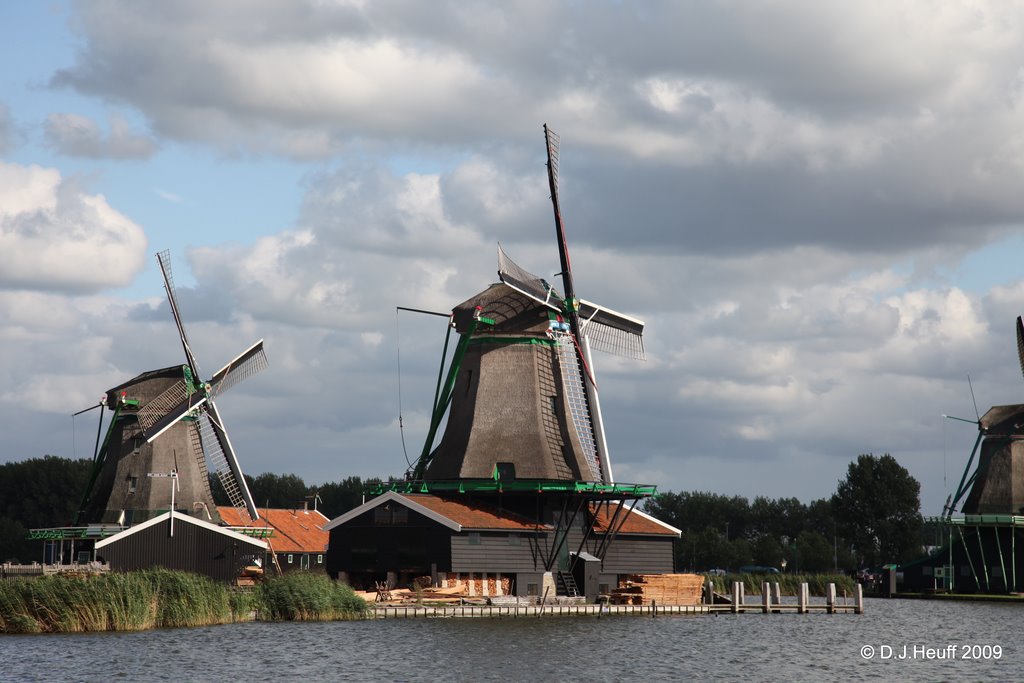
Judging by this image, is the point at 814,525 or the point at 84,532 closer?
the point at 84,532

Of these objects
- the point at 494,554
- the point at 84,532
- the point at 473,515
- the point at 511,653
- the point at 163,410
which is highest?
the point at 163,410

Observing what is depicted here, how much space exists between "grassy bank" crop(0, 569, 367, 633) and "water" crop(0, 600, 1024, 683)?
0.54 meters

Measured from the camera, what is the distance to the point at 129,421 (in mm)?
57062

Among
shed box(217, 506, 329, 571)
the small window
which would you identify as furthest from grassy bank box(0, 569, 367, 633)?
shed box(217, 506, 329, 571)

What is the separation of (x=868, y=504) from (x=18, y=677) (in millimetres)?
70957

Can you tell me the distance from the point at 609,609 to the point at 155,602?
18.2 metres

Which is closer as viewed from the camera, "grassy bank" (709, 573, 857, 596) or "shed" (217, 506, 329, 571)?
"shed" (217, 506, 329, 571)

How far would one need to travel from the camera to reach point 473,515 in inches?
1976

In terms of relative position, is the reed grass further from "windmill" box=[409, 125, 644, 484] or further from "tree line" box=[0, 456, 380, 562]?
"tree line" box=[0, 456, 380, 562]

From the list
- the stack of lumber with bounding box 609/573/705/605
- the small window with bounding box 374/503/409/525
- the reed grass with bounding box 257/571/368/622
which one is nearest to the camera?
the reed grass with bounding box 257/571/368/622

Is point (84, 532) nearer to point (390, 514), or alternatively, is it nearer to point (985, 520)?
point (390, 514)

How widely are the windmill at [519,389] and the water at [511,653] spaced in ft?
24.3

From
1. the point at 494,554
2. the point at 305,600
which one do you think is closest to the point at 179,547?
the point at 305,600

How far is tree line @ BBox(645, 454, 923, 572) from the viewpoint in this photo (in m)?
90.8
